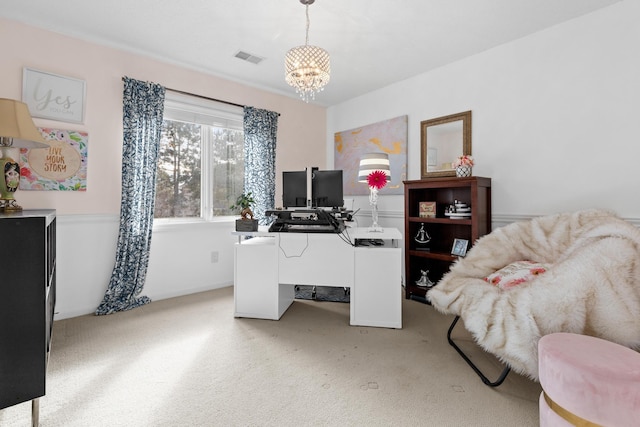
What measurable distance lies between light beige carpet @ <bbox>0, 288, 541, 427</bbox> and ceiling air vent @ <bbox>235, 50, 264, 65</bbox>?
99.8 inches

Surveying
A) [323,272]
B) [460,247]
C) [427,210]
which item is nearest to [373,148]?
[427,210]

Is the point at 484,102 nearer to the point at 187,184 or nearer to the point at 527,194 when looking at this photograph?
the point at 527,194

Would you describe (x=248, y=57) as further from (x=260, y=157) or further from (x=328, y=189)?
(x=328, y=189)

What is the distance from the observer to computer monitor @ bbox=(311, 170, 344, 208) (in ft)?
9.14

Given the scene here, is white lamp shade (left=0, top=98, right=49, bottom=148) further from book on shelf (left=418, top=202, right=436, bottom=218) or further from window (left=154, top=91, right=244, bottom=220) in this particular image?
book on shelf (left=418, top=202, right=436, bottom=218)

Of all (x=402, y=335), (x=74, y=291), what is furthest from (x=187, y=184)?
(x=402, y=335)

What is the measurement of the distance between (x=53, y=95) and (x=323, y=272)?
268cm

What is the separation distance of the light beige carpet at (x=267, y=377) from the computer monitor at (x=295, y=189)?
1.02 metres

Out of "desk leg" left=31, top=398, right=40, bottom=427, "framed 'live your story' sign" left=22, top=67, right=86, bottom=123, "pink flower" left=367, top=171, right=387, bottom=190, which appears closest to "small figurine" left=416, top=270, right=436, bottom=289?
"pink flower" left=367, top=171, right=387, bottom=190

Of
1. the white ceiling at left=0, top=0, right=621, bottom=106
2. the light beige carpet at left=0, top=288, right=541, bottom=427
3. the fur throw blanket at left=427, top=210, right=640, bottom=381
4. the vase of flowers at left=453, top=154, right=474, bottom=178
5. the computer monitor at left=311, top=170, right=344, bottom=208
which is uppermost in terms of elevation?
the white ceiling at left=0, top=0, right=621, bottom=106

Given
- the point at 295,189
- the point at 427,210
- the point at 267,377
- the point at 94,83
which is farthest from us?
the point at 427,210

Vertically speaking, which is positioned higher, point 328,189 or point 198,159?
point 198,159

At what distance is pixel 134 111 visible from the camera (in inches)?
115

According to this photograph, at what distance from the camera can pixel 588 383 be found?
107 cm
